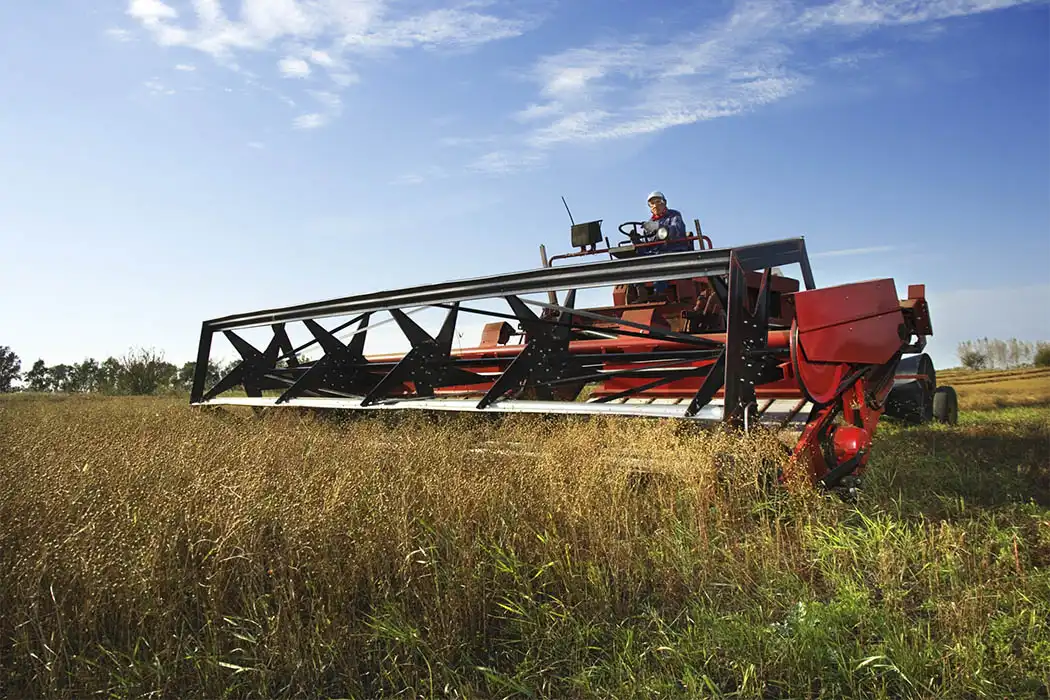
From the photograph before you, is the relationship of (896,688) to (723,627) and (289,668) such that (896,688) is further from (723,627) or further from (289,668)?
(289,668)

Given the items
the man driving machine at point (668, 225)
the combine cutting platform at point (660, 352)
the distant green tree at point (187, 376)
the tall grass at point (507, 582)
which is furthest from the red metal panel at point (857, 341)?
the distant green tree at point (187, 376)

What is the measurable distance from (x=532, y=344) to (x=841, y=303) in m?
2.19

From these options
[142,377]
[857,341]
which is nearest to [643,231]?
[857,341]

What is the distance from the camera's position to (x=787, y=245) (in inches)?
175

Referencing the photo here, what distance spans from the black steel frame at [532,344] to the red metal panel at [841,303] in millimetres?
263

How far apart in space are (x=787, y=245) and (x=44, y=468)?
426 cm

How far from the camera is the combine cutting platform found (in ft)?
12.7

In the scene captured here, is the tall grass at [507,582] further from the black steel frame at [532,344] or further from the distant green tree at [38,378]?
the distant green tree at [38,378]

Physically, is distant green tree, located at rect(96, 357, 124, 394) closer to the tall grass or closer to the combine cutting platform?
the combine cutting platform

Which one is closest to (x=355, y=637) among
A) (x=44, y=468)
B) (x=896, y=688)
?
(x=896, y=688)

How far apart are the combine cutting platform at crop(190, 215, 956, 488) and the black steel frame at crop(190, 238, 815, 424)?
1cm

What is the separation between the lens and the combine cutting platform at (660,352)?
3.87 meters

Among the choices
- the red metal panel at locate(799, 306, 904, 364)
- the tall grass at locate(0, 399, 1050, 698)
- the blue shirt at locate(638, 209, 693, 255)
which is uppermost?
the blue shirt at locate(638, 209, 693, 255)

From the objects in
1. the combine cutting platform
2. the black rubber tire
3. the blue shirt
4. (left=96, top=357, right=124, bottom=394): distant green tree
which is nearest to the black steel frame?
the combine cutting platform
